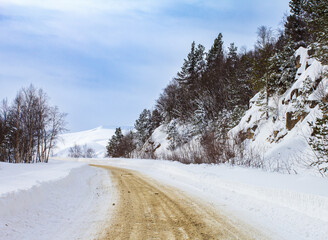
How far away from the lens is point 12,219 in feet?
13.5

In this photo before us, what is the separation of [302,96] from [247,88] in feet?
65.3

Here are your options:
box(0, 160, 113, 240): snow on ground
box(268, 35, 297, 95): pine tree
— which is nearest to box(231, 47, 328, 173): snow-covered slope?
box(268, 35, 297, 95): pine tree

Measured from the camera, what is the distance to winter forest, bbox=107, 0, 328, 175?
1355 centimetres

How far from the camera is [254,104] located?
2644 cm

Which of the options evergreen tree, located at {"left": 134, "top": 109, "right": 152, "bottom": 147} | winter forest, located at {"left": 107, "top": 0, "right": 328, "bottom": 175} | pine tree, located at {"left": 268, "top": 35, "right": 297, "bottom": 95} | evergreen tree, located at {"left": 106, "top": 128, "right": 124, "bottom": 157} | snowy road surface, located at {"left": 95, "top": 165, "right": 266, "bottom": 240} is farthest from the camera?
evergreen tree, located at {"left": 106, "top": 128, "right": 124, "bottom": 157}

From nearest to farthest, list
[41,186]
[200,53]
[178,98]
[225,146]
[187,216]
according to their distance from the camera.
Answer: [187,216] < [41,186] < [225,146] < [200,53] < [178,98]

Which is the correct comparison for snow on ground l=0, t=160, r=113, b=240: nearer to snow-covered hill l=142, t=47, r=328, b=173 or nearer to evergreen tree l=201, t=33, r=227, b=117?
snow-covered hill l=142, t=47, r=328, b=173

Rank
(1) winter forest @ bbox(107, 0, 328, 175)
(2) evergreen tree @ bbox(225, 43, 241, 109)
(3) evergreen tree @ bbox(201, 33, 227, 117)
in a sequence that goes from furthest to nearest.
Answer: (3) evergreen tree @ bbox(201, 33, 227, 117) → (2) evergreen tree @ bbox(225, 43, 241, 109) → (1) winter forest @ bbox(107, 0, 328, 175)

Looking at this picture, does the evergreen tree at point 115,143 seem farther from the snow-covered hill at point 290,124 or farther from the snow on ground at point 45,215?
the snow on ground at point 45,215

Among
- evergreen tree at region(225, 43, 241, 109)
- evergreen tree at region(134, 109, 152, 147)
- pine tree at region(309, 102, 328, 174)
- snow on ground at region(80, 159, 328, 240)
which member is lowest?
snow on ground at region(80, 159, 328, 240)

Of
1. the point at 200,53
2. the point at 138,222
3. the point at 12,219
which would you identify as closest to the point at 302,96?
the point at 138,222

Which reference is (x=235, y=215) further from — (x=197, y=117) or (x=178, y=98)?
(x=178, y=98)

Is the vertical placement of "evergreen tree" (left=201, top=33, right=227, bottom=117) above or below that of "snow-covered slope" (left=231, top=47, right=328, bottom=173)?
above

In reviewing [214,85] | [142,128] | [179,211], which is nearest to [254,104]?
[214,85]
